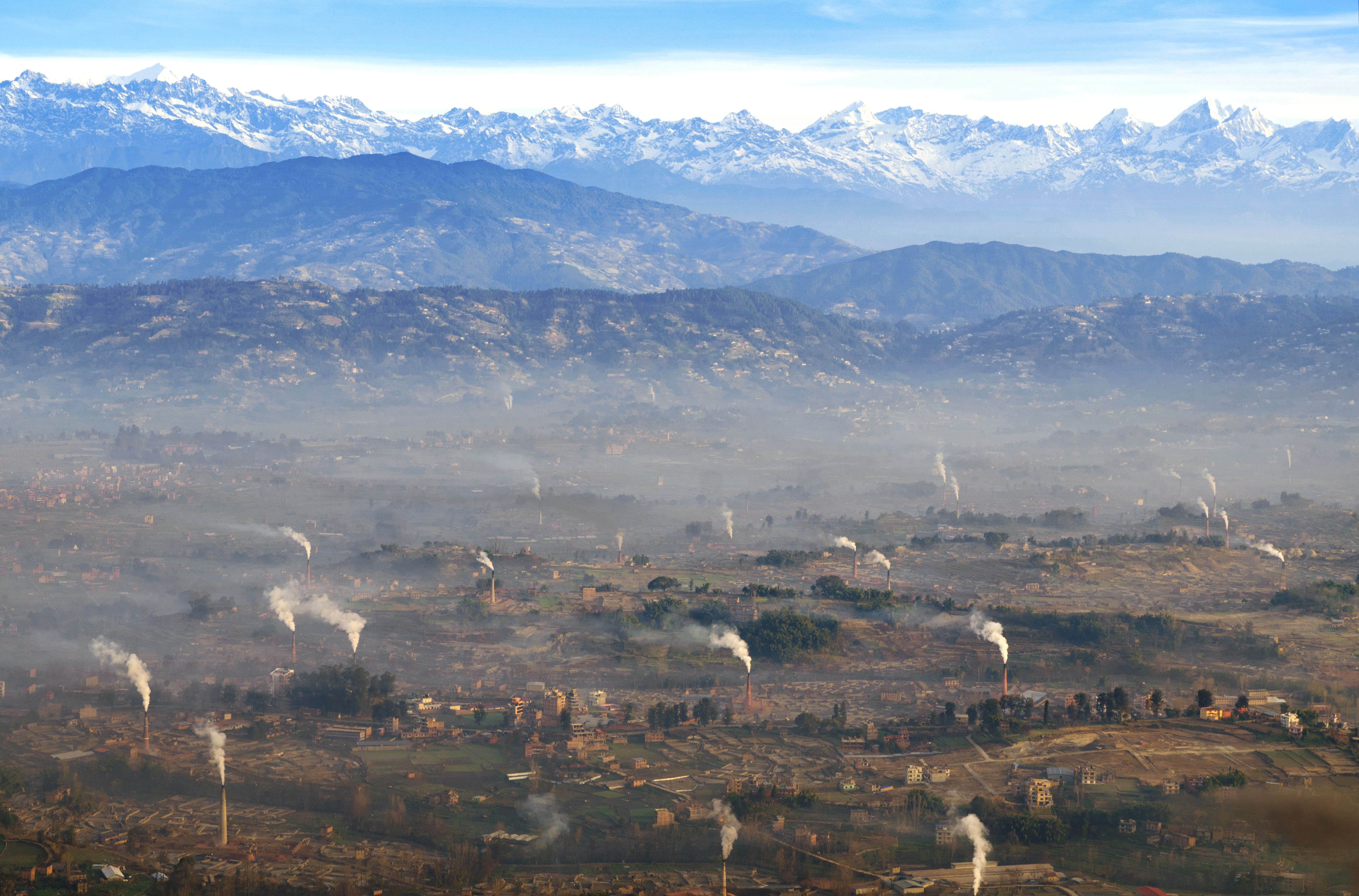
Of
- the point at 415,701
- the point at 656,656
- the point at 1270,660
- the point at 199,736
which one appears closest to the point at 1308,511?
the point at 1270,660

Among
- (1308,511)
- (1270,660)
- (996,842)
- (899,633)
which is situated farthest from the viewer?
(1308,511)

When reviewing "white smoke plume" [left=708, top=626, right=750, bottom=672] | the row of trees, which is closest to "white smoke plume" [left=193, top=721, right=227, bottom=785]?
the row of trees

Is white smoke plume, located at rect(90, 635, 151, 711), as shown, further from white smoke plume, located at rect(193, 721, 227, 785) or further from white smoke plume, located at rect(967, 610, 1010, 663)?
white smoke plume, located at rect(967, 610, 1010, 663)

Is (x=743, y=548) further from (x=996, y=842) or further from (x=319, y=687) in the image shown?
(x=996, y=842)

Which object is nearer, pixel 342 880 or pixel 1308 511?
pixel 342 880

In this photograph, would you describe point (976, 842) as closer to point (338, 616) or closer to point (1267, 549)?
point (338, 616)

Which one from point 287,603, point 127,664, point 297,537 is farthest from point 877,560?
point 127,664
